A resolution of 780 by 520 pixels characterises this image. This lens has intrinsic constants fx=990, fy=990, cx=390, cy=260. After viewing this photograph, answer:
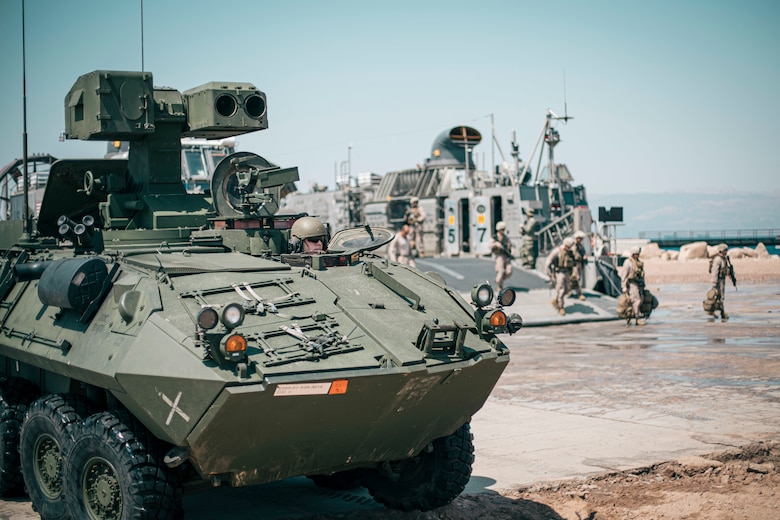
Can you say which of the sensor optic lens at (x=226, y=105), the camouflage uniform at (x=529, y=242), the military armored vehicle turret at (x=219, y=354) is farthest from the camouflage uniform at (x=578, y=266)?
the military armored vehicle turret at (x=219, y=354)

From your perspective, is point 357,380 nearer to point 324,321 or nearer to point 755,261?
point 324,321

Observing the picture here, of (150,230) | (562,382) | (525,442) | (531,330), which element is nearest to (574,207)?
(531,330)

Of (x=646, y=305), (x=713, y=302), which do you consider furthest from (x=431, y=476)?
(x=713, y=302)

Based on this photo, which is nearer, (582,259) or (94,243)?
(94,243)

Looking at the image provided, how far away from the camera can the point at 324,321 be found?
609 cm

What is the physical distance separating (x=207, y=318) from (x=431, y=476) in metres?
2.22

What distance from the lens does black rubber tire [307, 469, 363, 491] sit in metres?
7.37

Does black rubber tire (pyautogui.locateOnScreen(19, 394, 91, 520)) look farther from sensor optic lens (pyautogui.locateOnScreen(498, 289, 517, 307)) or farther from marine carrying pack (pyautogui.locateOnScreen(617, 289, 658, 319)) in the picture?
marine carrying pack (pyautogui.locateOnScreen(617, 289, 658, 319))

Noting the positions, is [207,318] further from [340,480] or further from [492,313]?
[340,480]

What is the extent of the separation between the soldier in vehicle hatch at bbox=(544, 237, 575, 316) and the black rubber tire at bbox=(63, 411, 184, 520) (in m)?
14.7

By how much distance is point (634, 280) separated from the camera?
1892 centimetres

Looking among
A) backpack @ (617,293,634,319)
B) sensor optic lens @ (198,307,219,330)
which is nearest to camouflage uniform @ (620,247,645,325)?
backpack @ (617,293,634,319)

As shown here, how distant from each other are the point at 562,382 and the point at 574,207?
46.2 feet

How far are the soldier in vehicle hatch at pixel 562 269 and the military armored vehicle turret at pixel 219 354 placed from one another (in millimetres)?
12227
